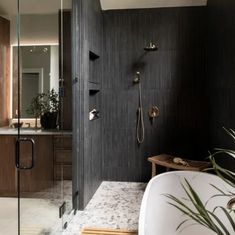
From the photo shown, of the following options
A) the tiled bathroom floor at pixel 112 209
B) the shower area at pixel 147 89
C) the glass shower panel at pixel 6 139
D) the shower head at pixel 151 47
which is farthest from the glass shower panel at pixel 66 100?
the shower head at pixel 151 47

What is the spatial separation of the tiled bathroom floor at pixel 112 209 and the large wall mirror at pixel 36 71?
126 cm

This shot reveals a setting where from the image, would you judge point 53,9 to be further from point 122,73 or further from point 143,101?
point 143,101

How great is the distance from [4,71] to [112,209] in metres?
2.16

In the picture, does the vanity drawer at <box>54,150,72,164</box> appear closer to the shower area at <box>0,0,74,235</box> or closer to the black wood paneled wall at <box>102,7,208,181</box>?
the shower area at <box>0,0,74,235</box>

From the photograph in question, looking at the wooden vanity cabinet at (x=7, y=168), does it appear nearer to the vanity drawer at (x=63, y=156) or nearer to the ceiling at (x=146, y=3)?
the vanity drawer at (x=63, y=156)

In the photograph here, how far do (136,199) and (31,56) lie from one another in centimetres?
220

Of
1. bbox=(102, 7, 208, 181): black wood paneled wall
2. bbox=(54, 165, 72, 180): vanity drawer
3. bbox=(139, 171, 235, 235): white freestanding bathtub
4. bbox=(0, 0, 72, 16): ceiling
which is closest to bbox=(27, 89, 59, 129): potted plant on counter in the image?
bbox=(54, 165, 72, 180): vanity drawer

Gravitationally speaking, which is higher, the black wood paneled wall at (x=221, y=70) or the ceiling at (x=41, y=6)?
the ceiling at (x=41, y=6)

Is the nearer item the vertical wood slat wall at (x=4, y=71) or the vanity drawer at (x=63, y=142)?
the vanity drawer at (x=63, y=142)

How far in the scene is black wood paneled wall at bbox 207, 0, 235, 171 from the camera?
2967 mm

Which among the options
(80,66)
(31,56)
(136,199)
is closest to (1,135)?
(31,56)

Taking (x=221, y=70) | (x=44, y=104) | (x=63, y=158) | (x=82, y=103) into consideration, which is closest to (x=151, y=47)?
(x=221, y=70)

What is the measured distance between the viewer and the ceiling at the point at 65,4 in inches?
128

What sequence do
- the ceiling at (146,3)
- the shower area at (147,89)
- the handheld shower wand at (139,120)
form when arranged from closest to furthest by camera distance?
the ceiling at (146,3), the shower area at (147,89), the handheld shower wand at (139,120)
